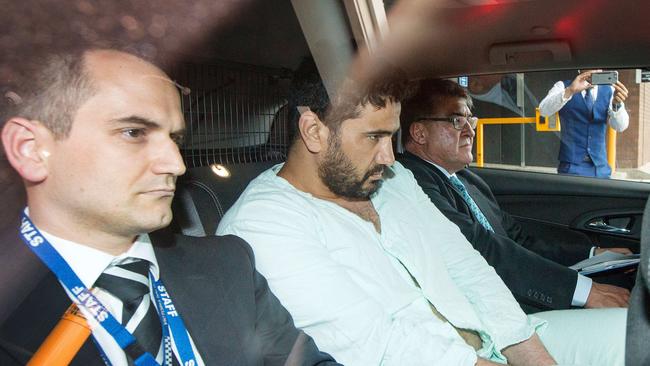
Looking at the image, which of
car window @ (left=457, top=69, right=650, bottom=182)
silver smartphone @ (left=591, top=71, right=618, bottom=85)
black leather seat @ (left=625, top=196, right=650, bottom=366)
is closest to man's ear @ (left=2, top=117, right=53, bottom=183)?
black leather seat @ (left=625, top=196, right=650, bottom=366)

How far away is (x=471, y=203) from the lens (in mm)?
2348

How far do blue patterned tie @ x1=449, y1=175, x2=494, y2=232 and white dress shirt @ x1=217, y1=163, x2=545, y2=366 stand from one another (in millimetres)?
587

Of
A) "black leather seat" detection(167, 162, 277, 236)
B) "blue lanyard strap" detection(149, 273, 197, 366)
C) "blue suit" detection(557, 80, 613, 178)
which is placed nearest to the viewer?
"blue lanyard strap" detection(149, 273, 197, 366)

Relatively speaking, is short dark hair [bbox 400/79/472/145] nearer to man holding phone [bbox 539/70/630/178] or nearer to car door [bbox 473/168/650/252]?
man holding phone [bbox 539/70/630/178]

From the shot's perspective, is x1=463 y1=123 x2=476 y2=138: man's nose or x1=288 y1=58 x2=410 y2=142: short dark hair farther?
x1=463 y1=123 x2=476 y2=138: man's nose

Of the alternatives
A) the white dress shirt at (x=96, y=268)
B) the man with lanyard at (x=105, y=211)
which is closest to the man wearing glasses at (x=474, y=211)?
the man with lanyard at (x=105, y=211)

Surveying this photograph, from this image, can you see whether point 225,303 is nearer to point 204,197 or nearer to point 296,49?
point 204,197

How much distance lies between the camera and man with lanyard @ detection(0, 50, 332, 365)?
856 mm

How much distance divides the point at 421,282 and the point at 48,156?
1.01m

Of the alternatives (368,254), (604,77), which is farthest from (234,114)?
(604,77)

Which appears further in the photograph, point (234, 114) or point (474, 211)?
point (474, 211)

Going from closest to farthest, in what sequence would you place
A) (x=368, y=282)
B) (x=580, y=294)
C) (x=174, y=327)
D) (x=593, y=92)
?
(x=174, y=327) < (x=368, y=282) < (x=580, y=294) < (x=593, y=92)

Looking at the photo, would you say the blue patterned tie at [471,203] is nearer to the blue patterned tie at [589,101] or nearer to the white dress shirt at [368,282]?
the white dress shirt at [368,282]

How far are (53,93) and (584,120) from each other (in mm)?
2764
